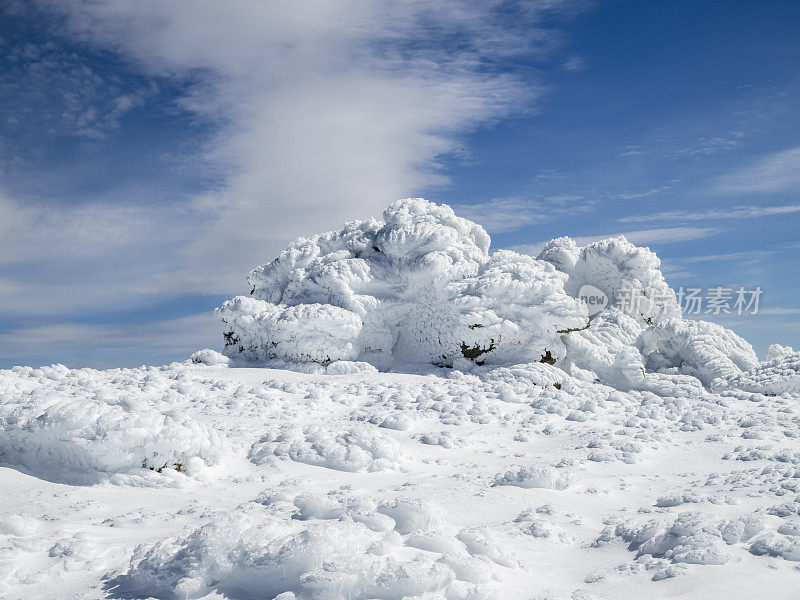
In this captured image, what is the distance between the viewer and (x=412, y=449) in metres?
5.66

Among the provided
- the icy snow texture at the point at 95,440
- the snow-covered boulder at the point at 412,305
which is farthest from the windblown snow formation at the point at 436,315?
the icy snow texture at the point at 95,440

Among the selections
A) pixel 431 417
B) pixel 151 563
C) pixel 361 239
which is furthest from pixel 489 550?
pixel 361 239

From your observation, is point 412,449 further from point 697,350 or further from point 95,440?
point 697,350

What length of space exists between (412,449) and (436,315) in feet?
14.9

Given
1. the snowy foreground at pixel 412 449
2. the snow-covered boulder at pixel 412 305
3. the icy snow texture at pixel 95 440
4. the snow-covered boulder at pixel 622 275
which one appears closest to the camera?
the snowy foreground at pixel 412 449

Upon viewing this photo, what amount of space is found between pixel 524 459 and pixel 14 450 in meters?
4.52

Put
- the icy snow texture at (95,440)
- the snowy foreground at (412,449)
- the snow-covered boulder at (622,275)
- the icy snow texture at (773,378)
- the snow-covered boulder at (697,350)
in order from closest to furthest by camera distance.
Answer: the snowy foreground at (412,449), the icy snow texture at (95,440), the icy snow texture at (773,378), the snow-covered boulder at (697,350), the snow-covered boulder at (622,275)

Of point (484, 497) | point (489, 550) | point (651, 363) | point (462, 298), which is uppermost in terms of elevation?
point (462, 298)

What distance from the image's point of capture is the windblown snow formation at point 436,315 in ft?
31.2

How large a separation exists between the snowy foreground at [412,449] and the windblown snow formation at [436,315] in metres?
0.04

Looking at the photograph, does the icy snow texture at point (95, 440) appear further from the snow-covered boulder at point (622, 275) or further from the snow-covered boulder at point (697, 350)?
the snow-covered boulder at point (622, 275)

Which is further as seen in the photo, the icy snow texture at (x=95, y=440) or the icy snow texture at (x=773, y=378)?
the icy snow texture at (x=773, y=378)

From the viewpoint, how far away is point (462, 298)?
961 cm

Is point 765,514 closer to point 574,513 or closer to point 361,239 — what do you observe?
point 574,513
